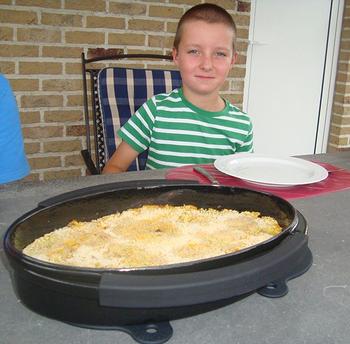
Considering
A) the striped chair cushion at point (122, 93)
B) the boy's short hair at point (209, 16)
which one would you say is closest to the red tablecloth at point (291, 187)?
the boy's short hair at point (209, 16)

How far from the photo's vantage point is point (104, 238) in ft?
2.23

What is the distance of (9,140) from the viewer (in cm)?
117

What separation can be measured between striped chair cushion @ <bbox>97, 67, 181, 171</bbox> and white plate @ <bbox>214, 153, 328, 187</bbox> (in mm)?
791

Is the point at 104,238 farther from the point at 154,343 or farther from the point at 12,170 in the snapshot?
the point at 12,170

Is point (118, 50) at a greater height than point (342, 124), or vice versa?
point (118, 50)

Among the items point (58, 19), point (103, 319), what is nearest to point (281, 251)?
point (103, 319)

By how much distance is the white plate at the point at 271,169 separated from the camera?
1069 mm

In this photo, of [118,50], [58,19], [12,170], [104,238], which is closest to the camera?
[104,238]

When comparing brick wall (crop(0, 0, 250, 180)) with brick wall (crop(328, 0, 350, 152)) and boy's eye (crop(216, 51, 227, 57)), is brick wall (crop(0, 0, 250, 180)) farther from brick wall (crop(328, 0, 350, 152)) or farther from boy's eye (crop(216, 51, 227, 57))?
brick wall (crop(328, 0, 350, 152))

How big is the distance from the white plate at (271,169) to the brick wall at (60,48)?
1474 mm

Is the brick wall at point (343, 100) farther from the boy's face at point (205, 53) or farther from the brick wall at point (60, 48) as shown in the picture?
the boy's face at point (205, 53)

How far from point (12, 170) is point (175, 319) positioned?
72 cm

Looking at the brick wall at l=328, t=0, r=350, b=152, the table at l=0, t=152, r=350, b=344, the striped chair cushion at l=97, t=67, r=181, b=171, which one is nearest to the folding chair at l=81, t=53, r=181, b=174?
the striped chair cushion at l=97, t=67, r=181, b=171

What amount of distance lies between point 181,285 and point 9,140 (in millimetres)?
835
